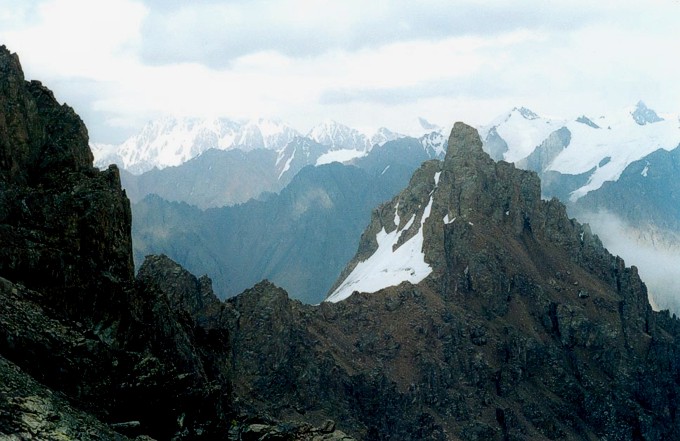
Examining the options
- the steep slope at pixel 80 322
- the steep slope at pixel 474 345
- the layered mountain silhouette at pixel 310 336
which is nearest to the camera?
the steep slope at pixel 80 322

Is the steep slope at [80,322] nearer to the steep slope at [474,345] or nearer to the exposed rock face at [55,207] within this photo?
the exposed rock face at [55,207]

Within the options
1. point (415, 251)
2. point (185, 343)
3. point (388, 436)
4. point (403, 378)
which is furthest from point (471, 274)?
point (185, 343)

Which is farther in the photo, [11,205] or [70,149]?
[70,149]

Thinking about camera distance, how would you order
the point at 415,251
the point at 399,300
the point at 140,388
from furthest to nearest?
the point at 415,251, the point at 399,300, the point at 140,388

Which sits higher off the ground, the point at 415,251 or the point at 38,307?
the point at 415,251

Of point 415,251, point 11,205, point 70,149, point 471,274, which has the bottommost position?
point 11,205

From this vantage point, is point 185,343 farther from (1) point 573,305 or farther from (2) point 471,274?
(1) point 573,305

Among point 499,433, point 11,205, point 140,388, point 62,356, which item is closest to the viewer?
point 62,356

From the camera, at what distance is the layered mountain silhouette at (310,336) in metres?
31.9

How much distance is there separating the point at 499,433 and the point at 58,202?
119 m

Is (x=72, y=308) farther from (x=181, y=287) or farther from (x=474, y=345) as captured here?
(x=474, y=345)

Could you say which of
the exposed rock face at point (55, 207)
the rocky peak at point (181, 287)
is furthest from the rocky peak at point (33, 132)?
the rocky peak at point (181, 287)

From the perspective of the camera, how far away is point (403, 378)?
14500 centimetres

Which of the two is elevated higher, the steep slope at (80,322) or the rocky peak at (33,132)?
the rocky peak at (33,132)
